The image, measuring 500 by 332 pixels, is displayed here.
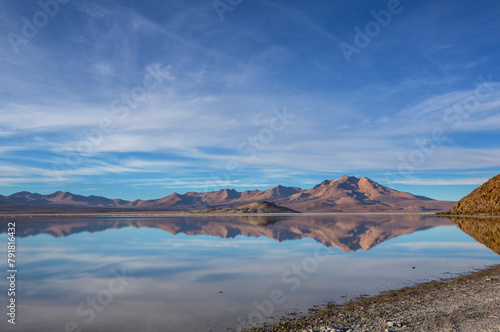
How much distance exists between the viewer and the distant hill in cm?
11482

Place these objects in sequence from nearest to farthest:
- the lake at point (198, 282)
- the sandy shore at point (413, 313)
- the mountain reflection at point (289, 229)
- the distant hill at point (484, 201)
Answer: the sandy shore at point (413, 313)
the lake at point (198, 282)
the mountain reflection at point (289, 229)
the distant hill at point (484, 201)

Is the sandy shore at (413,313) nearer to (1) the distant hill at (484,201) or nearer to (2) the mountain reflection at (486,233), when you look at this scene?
(2) the mountain reflection at (486,233)

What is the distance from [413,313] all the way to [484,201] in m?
138

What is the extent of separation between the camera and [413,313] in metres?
12.5

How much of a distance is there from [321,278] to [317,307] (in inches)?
226

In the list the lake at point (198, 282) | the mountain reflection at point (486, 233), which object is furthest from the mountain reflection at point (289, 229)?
the lake at point (198, 282)

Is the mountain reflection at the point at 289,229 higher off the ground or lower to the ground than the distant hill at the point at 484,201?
lower

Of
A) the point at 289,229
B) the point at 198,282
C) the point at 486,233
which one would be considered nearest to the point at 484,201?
the point at 486,233

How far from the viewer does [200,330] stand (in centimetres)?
1129

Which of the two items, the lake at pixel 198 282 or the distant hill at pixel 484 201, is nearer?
the lake at pixel 198 282

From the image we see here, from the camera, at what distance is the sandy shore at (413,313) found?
36.5ft

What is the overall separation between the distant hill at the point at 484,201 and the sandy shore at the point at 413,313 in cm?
Result: 11654

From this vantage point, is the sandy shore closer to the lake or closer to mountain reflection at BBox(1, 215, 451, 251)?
the lake

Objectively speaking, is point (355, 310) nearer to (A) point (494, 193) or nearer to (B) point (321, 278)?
(B) point (321, 278)
